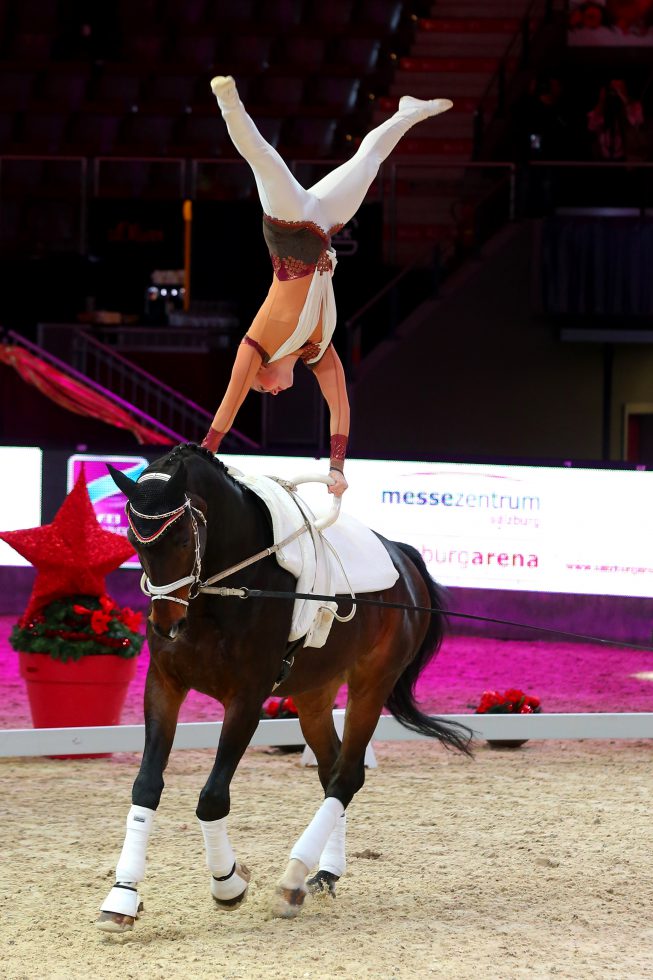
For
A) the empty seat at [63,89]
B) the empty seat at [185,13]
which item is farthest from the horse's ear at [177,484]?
the empty seat at [185,13]

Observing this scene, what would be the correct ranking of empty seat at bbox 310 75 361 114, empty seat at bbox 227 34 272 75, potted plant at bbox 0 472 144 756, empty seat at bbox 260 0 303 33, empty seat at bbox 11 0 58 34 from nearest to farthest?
potted plant at bbox 0 472 144 756
empty seat at bbox 310 75 361 114
empty seat at bbox 227 34 272 75
empty seat at bbox 260 0 303 33
empty seat at bbox 11 0 58 34

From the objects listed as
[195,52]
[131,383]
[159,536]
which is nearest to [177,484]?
[159,536]

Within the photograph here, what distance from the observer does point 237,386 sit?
191 inches

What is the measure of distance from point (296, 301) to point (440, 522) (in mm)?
6380

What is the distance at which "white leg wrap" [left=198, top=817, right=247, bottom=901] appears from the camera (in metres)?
4.35

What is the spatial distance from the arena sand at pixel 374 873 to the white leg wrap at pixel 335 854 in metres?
0.12

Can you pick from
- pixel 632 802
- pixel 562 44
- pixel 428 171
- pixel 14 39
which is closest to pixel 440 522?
pixel 632 802

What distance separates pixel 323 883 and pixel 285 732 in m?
2.14

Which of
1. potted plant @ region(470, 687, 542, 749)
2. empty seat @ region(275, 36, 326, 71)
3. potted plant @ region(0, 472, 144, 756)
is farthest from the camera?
empty seat @ region(275, 36, 326, 71)

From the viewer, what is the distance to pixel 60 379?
41.7ft

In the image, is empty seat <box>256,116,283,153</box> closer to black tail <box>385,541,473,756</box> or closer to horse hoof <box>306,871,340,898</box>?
black tail <box>385,541,473,756</box>

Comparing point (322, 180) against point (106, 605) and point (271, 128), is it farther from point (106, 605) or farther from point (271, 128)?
point (271, 128)

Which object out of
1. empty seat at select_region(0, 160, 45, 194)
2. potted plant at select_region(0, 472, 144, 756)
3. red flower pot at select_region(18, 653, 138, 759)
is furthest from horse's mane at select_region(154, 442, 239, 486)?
empty seat at select_region(0, 160, 45, 194)

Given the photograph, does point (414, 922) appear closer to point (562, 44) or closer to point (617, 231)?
point (617, 231)
